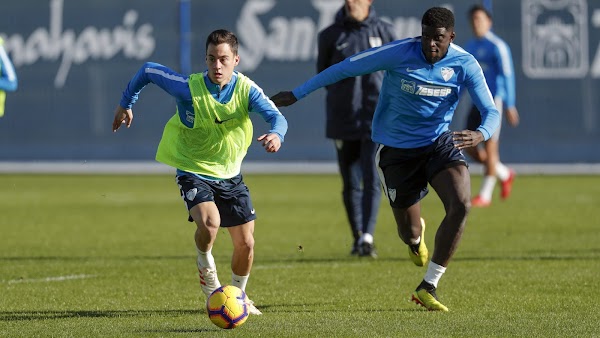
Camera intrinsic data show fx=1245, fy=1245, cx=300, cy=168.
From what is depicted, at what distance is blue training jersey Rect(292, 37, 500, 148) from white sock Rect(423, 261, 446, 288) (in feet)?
2.99

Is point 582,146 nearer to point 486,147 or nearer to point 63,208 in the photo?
point 486,147

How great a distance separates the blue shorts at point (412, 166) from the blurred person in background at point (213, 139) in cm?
116

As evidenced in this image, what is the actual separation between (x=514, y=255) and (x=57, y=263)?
423cm

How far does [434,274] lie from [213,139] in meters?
1.72

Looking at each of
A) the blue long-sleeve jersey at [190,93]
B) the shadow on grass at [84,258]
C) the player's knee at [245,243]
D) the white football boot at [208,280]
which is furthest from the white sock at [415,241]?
the shadow on grass at [84,258]

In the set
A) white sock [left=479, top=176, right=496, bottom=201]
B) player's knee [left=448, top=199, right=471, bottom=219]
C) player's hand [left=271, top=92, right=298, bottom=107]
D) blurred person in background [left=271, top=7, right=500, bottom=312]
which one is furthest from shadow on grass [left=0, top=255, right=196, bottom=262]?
Answer: white sock [left=479, top=176, right=496, bottom=201]

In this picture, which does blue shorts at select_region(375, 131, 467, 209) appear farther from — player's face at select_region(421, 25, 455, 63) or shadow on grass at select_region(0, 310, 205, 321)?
shadow on grass at select_region(0, 310, 205, 321)

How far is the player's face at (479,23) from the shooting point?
16.5m

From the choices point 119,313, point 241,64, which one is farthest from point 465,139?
point 241,64

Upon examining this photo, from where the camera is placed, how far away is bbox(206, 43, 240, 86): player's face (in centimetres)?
792

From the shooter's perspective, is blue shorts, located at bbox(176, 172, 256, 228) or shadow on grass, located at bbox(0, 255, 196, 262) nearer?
blue shorts, located at bbox(176, 172, 256, 228)

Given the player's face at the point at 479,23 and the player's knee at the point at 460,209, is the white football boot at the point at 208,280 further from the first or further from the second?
the player's face at the point at 479,23

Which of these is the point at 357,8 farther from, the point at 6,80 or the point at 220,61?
the point at 220,61

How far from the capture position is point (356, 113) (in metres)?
11.8
